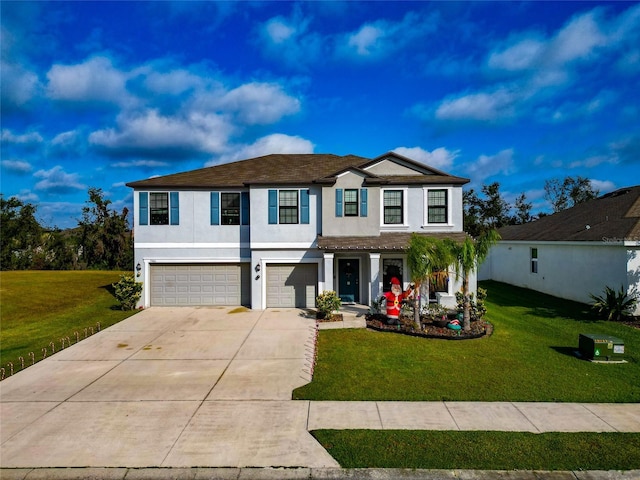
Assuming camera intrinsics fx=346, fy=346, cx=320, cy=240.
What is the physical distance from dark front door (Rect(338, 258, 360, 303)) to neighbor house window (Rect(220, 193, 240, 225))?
5.67 metres

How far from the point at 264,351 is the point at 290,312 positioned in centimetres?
499

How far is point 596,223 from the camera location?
1850cm

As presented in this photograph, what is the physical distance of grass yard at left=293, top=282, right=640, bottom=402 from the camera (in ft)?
25.4

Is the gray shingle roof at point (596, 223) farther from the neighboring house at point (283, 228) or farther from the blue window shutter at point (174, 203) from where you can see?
the blue window shutter at point (174, 203)

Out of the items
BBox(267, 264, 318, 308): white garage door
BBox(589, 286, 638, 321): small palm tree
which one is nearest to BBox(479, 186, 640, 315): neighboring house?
BBox(589, 286, 638, 321): small palm tree

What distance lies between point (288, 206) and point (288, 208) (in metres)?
0.09

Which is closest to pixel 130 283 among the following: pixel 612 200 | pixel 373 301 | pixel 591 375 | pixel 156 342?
pixel 156 342

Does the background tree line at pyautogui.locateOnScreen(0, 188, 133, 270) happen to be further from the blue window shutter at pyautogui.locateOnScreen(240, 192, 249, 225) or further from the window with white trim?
A: the window with white trim

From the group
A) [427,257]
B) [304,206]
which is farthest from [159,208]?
[427,257]

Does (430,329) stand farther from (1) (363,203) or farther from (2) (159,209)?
(2) (159,209)

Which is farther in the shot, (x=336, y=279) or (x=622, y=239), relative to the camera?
(x=336, y=279)

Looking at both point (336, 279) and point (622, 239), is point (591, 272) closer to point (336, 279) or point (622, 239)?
point (622, 239)

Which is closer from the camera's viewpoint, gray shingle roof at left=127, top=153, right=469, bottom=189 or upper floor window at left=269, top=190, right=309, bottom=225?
gray shingle roof at left=127, top=153, right=469, bottom=189

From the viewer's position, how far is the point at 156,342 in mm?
11727
